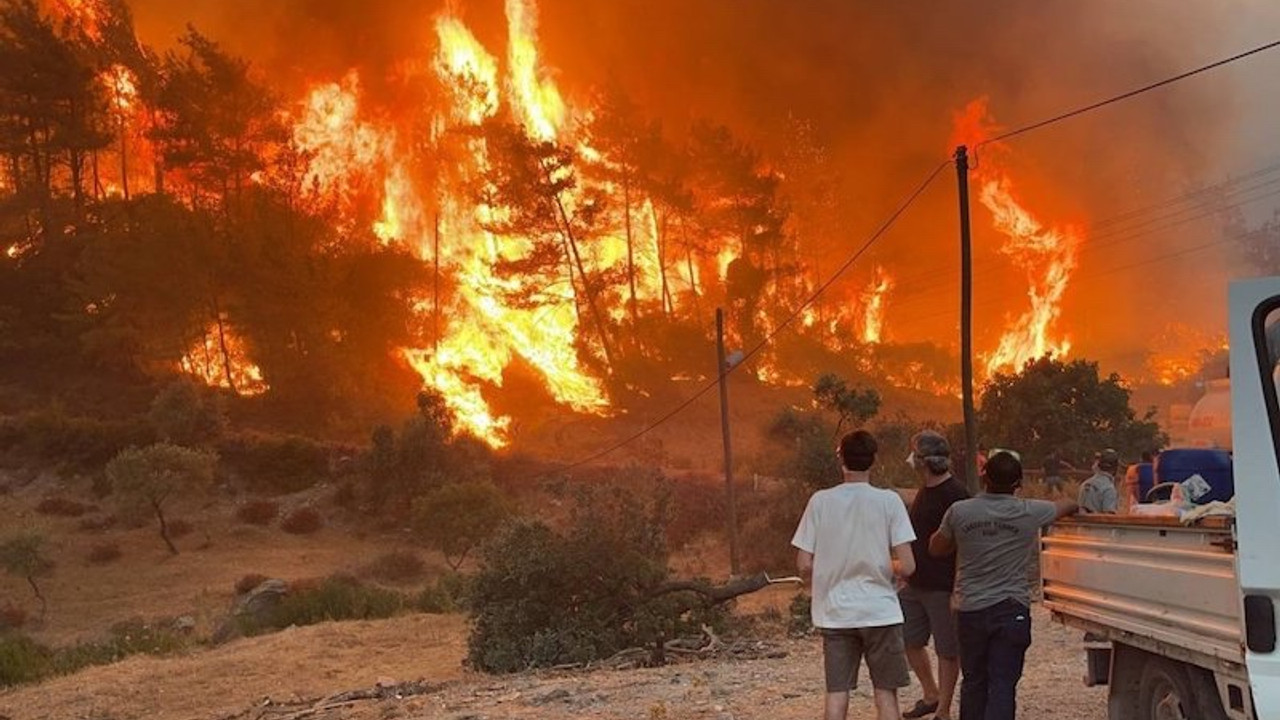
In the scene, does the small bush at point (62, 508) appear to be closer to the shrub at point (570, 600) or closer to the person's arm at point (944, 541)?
the shrub at point (570, 600)

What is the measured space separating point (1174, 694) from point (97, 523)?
3735 cm

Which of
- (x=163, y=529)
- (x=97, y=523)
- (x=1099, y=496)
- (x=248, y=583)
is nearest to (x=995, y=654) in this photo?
(x=1099, y=496)

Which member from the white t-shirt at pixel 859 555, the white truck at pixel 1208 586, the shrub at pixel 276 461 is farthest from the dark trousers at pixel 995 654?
the shrub at pixel 276 461

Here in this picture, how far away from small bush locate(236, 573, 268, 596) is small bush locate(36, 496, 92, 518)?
11.8 meters

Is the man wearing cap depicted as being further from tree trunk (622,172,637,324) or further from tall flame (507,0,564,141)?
tall flame (507,0,564,141)

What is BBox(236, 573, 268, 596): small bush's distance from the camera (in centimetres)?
2716

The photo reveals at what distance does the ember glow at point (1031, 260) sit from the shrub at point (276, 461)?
3169cm

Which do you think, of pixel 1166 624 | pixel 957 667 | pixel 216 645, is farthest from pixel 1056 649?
pixel 216 645

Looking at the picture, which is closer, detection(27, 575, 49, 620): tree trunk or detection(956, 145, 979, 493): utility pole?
detection(956, 145, 979, 493): utility pole

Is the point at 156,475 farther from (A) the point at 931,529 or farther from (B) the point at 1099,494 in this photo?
(A) the point at 931,529

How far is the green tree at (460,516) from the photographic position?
31.6 metres

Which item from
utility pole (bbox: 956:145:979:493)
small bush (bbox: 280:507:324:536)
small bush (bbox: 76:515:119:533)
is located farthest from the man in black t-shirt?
small bush (bbox: 76:515:119:533)

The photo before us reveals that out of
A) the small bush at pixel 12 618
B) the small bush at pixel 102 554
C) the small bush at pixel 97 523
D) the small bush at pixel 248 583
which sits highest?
the small bush at pixel 97 523

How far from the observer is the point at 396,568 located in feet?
101
